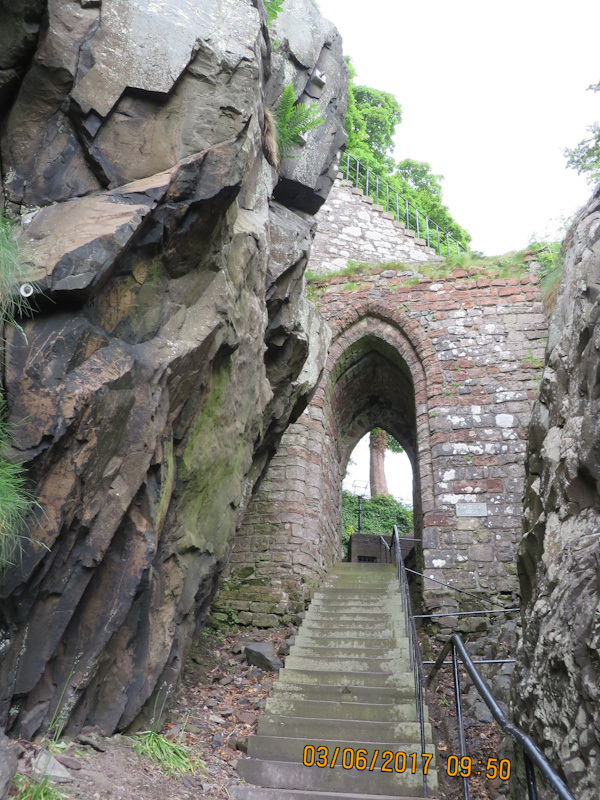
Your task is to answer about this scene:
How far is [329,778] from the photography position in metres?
4.36

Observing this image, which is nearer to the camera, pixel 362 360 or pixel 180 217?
pixel 180 217

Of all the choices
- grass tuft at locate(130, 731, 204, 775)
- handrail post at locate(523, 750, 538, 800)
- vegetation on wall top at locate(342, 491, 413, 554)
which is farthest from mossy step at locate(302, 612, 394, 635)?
vegetation on wall top at locate(342, 491, 413, 554)

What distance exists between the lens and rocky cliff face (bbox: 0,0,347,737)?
3.25 metres

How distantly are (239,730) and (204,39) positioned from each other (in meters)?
5.43

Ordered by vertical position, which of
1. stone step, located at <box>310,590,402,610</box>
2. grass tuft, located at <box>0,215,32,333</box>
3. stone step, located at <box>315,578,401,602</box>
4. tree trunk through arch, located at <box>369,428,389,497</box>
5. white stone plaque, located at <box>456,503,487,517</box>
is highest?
tree trunk through arch, located at <box>369,428,389,497</box>

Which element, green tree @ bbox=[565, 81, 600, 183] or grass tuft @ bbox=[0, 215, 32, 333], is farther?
green tree @ bbox=[565, 81, 600, 183]

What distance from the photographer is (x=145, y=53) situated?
13.8 ft

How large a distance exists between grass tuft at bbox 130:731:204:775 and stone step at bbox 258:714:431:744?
809 mm

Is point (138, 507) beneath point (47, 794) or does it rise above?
above

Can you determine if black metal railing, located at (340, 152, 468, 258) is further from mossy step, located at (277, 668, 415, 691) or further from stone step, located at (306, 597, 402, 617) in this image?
mossy step, located at (277, 668, 415, 691)

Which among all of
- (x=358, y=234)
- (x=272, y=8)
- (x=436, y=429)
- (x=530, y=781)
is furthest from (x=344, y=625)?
(x=358, y=234)


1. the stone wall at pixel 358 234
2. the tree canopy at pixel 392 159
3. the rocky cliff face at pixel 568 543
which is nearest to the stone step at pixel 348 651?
the rocky cliff face at pixel 568 543

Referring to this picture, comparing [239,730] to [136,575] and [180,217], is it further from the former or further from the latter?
[180,217]

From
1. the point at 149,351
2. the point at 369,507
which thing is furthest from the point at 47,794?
the point at 369,507
